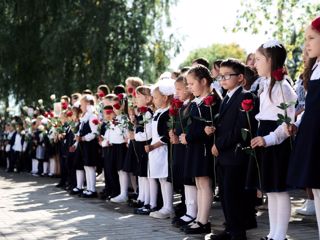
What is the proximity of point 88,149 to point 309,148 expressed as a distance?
683 centimetres

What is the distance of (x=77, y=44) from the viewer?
21156 mm

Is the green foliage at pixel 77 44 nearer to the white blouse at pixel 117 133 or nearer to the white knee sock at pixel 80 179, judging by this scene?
the white knee sock at pixel 80 179

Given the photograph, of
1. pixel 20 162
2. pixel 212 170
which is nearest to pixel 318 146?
pixel 212 170

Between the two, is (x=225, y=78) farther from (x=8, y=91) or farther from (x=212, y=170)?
(x=8, y=91)

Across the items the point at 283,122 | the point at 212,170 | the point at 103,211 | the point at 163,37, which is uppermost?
the point at 163,37

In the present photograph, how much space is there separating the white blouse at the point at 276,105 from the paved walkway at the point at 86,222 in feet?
4.77

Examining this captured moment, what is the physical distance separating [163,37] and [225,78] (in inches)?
654

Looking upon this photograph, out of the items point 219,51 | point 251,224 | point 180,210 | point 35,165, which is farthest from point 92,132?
point 219,51

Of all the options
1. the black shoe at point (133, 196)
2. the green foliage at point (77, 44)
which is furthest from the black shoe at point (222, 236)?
the green foliage at point (77, 44)

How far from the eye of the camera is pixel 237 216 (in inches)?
227

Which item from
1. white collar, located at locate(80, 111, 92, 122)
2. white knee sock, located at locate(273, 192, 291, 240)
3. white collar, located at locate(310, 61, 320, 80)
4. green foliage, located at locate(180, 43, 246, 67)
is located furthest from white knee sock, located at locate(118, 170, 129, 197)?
green foliage, located at locate(180, 43, 246, 67)

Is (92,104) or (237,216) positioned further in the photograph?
(92,104)

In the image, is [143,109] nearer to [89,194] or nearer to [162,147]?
[162,147]

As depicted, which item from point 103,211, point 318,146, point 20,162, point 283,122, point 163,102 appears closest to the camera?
point 318,146
